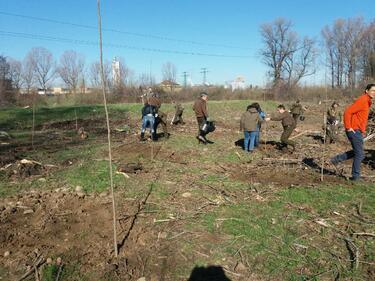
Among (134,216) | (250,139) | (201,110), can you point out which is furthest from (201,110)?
(134,216)

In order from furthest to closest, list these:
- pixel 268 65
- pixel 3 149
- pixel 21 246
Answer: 1. pixel 268 65
2. pixel 3 149
3. pixel 21 246

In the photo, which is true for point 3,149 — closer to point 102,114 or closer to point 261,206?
point 261,206

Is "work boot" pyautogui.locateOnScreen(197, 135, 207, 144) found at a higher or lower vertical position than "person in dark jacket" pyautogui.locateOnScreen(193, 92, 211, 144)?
lower

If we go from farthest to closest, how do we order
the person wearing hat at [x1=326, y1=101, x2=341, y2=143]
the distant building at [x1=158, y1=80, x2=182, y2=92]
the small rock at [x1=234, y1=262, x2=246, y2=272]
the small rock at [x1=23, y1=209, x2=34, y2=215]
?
the distant building at [x1=158, y1=80, x2=182, y2=92] → the person wearing hat at [x1=326, y1=101, x2=341, y2=143] → the small rock at [x1=23, y1=209, x2=34, y2=215] → the small rock at [x1=234, y1=262, x2=246, y2=272]

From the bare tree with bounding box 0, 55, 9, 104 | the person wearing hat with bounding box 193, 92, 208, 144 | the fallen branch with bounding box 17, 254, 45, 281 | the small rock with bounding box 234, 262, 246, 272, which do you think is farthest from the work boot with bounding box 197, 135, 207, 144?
the bare tree with bounding box 0, 55, 9, 104

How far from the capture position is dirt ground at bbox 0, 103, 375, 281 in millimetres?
4246

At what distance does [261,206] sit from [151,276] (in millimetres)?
2629

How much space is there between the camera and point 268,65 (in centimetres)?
6500

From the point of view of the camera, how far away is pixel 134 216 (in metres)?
5.61

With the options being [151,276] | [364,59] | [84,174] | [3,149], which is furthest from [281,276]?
[364,59]

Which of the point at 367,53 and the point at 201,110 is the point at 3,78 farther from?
the point at 367,53

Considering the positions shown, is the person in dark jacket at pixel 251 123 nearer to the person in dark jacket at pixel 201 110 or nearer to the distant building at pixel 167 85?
the person in dark jacket at pixel 201 110

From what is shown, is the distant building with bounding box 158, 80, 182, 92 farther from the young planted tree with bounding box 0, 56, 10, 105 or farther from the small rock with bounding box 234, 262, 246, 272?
the small rock with bounding box 234, 262, 246, 272

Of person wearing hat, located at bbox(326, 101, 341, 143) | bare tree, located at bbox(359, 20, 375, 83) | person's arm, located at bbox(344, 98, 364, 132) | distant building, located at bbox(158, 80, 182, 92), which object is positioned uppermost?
bare tree, located at bbox(359, 20, 375, 83)
